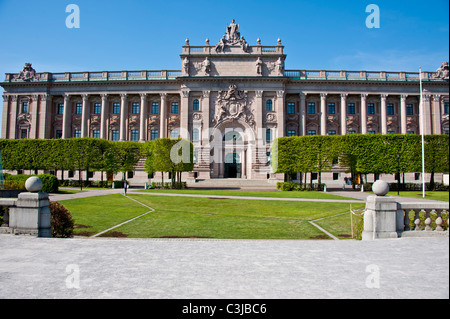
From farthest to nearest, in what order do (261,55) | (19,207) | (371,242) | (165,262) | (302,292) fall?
(261,55)
(19,207)
(371,242)
(165,262)
(302,292)

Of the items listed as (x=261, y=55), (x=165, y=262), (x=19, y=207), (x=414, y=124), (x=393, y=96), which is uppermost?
(x=261, y=55)

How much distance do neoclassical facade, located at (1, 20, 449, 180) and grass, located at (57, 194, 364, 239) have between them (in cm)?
3362

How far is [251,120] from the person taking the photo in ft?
191

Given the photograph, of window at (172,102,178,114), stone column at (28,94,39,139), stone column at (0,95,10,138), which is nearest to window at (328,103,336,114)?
window at (172,102,178,114)

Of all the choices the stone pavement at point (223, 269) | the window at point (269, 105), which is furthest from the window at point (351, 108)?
the stone pavement at point (223, 269)

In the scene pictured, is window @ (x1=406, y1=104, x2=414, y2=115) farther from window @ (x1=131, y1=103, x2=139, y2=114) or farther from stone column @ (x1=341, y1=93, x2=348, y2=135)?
window @ (x1=131, y1=103, x2=139, y2=114)

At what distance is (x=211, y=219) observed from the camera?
1728cm

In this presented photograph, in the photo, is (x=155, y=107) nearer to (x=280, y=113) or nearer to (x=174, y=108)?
(x=174, y=108)

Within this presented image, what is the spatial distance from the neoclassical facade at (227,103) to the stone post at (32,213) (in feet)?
146

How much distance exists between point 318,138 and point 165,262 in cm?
3945

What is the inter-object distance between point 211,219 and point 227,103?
4355cm

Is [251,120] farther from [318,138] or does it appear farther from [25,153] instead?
[25,153]

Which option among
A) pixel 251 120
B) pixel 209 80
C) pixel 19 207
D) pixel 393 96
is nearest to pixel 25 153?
pixel 209 80

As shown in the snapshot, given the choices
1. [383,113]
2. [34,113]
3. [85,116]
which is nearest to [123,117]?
[85,116]
